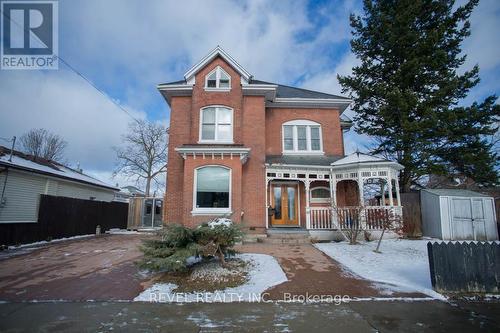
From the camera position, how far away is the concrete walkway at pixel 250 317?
3918 mm

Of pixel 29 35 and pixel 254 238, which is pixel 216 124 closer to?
pixel 254 238

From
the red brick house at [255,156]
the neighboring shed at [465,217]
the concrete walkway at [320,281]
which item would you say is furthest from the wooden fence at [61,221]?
the neighboring shed at [465,217]

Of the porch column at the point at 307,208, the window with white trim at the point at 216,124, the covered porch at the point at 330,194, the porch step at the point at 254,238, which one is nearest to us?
the porch step at the point at 254,238

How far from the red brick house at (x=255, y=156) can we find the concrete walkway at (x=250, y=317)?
7.61 metres

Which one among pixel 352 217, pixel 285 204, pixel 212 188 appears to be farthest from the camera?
pixel 285 204

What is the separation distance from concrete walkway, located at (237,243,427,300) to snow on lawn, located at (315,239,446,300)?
298mm

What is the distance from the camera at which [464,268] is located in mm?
5504

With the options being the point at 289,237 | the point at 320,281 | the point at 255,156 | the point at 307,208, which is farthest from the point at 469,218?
the point at 255,156

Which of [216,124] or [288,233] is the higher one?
[216,124]

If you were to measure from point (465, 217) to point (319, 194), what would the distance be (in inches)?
260

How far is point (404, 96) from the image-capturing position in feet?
51.0

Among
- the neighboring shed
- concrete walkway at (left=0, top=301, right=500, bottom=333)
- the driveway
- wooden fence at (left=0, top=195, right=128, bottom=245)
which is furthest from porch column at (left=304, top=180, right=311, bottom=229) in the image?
wooden fence at (left=0, top=195, right=128, bottom=245)

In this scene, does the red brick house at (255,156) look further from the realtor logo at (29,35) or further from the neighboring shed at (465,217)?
the realtor logo at (29,35)

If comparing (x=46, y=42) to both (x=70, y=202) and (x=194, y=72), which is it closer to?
(x=194, y=72)
